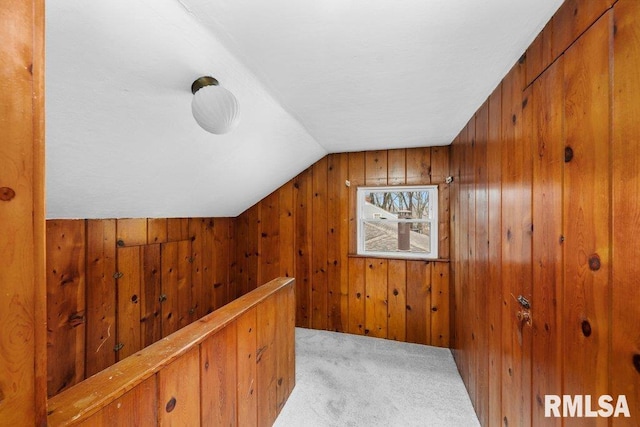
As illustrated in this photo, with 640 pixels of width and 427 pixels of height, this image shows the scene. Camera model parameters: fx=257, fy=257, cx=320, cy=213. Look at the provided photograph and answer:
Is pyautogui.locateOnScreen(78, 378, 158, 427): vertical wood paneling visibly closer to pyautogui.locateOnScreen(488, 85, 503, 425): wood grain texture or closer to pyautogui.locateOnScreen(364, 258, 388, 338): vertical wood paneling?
pyautogui.locateOnScreen(488, 85, 503, 425): wood grain texture

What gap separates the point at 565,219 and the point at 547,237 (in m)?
0.13

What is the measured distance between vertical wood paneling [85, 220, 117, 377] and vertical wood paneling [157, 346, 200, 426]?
123 cm

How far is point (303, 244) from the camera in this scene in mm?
3107

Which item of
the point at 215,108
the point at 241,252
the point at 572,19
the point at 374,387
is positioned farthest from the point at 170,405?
the point at 241,252

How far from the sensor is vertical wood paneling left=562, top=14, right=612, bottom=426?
0.72 meters

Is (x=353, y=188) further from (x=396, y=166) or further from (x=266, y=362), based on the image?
(x=266, y=362)

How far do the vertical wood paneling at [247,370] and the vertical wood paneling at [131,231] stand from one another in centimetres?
126

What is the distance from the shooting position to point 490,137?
5.08ft

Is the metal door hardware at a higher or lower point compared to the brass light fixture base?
lower

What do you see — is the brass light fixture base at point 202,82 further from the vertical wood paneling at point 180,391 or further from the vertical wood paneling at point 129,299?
the vertical wood paneling at point 129,299

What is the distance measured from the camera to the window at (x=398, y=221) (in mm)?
2746

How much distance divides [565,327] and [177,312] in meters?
2.79

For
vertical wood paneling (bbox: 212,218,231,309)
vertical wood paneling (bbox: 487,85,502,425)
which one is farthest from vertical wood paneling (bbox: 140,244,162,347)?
vertical wood paneling (bbox: 487,85,502,425)

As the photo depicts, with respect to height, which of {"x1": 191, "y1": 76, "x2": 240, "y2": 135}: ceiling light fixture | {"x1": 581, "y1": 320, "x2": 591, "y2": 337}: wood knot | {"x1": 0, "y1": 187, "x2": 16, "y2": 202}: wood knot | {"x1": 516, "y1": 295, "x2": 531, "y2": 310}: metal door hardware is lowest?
{"x1": 516, "y1": 295, "x2": 531, "y2": 310}: metal door hardware
